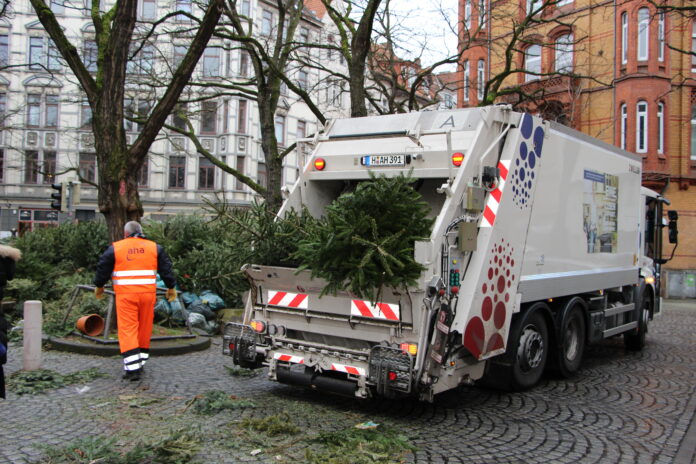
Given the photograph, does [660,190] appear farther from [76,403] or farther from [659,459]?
[76,403]

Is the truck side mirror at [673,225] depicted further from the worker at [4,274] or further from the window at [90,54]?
the window at [90,54]

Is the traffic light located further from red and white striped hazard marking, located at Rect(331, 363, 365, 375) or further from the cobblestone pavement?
red and white striped hazard marking, located at Rect(331, 363, 365, 375)

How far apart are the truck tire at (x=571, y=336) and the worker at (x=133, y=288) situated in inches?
169

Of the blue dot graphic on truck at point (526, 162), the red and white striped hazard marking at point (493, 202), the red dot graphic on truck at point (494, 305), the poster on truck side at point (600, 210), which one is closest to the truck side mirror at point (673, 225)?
the poster on truck side at point (600, 210)

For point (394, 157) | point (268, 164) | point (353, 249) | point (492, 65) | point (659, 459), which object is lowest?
point (659, 459)

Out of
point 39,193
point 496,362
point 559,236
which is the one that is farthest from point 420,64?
point 39,193

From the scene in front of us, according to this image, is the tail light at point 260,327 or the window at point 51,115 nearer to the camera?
the tail light at point 260,327

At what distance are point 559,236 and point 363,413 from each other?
2782mm

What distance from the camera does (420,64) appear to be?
16906 mm

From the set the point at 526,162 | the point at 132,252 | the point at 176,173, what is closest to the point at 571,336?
the point at 526,162

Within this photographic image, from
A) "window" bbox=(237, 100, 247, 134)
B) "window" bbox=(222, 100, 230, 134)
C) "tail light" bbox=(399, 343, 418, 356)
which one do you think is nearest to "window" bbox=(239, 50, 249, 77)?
"window" bbox=(237, 100, 247, 134)

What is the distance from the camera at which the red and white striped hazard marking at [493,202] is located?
5.26 meters

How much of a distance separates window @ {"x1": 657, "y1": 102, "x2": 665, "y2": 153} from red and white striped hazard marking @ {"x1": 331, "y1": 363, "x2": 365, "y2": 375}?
18.9m


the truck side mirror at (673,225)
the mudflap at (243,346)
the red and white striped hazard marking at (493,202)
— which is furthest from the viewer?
the truck side mirror at (673,225)
